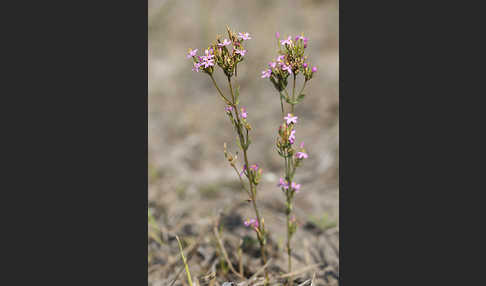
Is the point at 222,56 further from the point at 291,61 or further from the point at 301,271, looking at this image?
the point at 301,271

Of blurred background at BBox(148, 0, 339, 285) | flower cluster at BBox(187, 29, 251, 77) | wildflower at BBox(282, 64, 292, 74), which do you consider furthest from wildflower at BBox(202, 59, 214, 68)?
blurred background at BBox(148, 0, 339, 285)

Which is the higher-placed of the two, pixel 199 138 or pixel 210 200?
pixel 199 138

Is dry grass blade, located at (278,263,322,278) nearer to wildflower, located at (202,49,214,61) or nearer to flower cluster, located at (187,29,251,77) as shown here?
flower cluster, located at (187,29,251,77)

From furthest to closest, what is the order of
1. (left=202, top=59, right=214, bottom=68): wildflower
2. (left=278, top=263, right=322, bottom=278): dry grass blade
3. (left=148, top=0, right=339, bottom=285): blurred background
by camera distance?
(left=148, top=0, right=339, bottom=285): blurred background
(left=278, top=263, right=322, bottom=278): dry grass blade
(left=202, top=59, right=214, bottom=68): wildflower

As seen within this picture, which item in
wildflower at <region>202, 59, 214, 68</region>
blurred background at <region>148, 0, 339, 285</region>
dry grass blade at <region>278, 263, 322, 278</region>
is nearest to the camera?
wildflower at <region>202, 59, 214, 68</region>

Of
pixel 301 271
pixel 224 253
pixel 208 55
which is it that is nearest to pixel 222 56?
pixel 208 55

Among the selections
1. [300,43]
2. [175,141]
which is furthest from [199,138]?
[300,43]

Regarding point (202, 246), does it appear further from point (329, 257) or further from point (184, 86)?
point (184, 86)

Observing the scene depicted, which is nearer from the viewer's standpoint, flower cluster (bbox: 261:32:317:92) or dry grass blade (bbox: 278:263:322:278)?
flower cluster (bbox: 261:32:317:92)

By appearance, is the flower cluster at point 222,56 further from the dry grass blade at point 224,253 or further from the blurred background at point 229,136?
the blurred background at point 229,136
